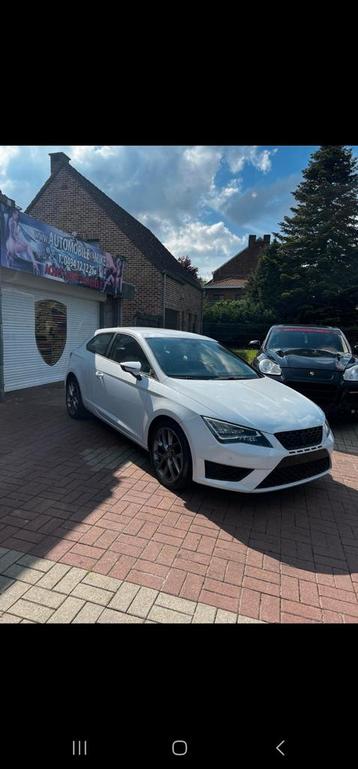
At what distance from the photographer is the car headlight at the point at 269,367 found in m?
6.22

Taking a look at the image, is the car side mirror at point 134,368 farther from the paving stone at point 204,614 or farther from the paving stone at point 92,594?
the paving stone at point 204,614

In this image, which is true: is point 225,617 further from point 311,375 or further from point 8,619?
point 311,375

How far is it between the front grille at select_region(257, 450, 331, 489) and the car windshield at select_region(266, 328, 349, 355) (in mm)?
3662

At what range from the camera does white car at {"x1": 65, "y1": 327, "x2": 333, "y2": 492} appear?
312 centimetres

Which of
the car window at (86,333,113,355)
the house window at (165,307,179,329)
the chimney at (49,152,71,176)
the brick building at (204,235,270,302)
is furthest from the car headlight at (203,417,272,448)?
the brick building at (204,235,270,302)

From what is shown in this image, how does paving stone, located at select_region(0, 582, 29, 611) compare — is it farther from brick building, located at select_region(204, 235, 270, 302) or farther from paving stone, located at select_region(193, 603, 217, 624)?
brick building, located at select_region(204, 235, 270, 302)

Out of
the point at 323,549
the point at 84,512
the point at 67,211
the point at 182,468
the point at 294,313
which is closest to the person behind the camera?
the point at 323,549

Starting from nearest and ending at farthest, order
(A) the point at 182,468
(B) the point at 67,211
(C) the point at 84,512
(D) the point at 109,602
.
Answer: (D) the point at 109,602, (C) the point at 84,512, (A) the point at 182,468, (B) the point at 67,211

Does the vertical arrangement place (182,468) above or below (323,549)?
above

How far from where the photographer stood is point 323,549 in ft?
9.32

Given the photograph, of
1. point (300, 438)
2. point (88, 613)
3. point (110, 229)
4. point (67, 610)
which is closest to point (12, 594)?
point (67, 610)
